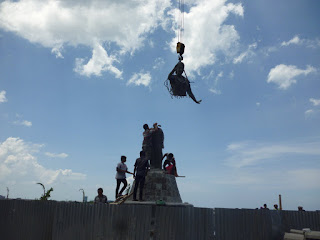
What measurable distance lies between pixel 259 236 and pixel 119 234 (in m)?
4.43

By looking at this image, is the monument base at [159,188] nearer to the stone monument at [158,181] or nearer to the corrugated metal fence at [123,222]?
the stone monument at [158,181]

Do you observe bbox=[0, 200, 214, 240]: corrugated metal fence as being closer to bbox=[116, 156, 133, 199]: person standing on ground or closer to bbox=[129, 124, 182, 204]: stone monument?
bbox=[116, 156, 133, 199]: person standing on ground

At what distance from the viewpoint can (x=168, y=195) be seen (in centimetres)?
1188

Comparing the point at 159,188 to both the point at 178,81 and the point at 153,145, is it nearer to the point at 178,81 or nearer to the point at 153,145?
the point at 153,145

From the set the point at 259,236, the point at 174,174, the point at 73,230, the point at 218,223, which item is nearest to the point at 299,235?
the point at 259,236

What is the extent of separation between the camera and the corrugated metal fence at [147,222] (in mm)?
7902

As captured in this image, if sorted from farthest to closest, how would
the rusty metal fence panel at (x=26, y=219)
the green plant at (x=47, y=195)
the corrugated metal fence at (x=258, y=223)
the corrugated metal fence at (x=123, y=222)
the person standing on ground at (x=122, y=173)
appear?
the green plant at (x=47, y=195) < the person standing on ground at (x=122, y=173) < the rusty metal fence panel at (x=26, y=219) < the corrugated metal fence at (x=258, y=223) < the corrugated metal fence at (x=123, y=222)

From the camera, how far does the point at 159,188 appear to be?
1183 cm

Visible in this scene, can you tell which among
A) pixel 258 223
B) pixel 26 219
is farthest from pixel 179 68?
pixel 26 219

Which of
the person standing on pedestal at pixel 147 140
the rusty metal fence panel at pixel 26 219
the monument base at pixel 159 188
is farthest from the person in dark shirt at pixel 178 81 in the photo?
the rusty metal fence panel at pixel 26 219

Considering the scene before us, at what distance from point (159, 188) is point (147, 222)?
394cm

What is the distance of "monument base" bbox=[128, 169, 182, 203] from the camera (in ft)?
38.2

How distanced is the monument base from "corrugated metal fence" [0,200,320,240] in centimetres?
353

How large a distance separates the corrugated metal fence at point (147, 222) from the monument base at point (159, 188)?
353 centimetres
